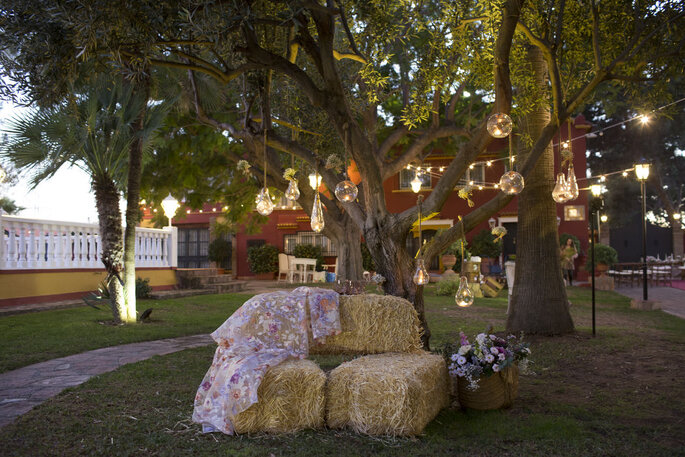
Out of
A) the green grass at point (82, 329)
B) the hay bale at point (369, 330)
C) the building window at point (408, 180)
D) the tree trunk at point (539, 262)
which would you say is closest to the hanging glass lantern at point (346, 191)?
the hay bale at point (369, 330)

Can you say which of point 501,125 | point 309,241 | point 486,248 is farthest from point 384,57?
point 309,241

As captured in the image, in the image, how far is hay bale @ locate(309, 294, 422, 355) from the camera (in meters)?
4.46

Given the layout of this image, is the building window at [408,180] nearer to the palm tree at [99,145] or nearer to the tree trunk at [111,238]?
the palm tree at [99,145]

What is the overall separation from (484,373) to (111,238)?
6912 millimetres

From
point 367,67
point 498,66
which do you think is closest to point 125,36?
point 367,67

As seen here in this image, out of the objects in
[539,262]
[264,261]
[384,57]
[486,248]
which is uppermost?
[384,57]

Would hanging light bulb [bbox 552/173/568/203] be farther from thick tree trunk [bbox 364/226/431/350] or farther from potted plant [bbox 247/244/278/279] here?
potted plant [bbox 247/244/278/279]

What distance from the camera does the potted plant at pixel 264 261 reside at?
77.5 ft

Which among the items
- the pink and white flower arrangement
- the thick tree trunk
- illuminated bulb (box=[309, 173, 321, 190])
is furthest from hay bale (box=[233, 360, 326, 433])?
illuminated bulb (box=[309, 173, 321, 190])

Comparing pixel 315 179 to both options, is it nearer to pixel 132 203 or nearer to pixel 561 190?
pixel 132 203

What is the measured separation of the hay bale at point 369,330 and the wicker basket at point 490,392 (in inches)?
23.9

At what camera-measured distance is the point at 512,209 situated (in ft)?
71.1

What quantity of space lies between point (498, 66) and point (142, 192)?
1156cm

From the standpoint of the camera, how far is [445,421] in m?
4.20
